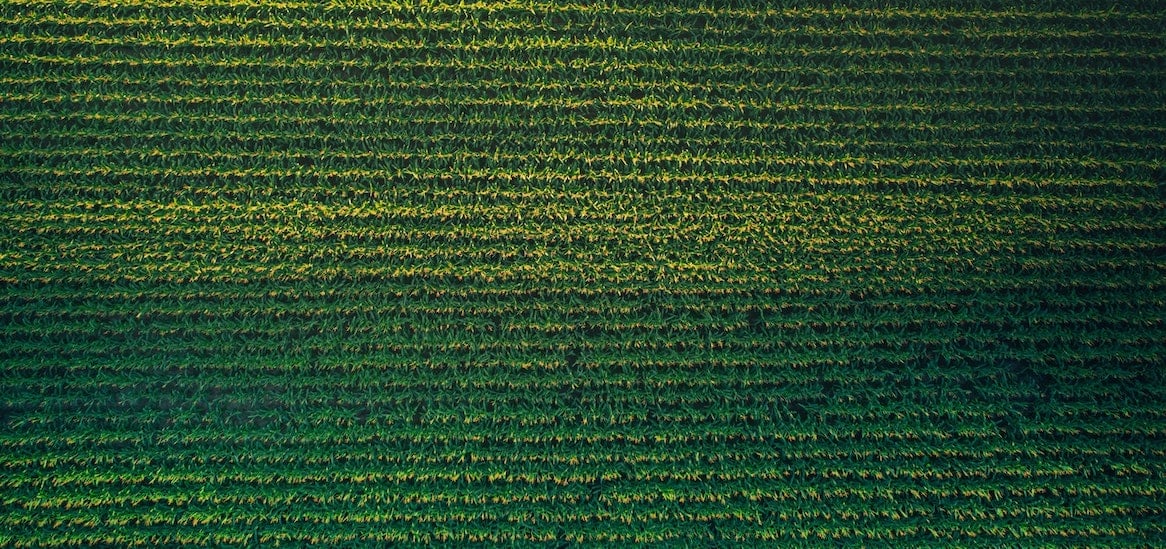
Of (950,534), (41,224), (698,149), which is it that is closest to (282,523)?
(41,224)

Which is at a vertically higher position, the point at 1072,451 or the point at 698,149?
the point at 698,149

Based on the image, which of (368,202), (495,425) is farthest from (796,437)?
(368,202)

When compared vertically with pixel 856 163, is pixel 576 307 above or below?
below

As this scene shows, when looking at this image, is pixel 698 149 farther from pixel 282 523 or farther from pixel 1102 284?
pixel 282 523

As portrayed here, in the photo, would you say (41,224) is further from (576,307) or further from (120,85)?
(576,307)

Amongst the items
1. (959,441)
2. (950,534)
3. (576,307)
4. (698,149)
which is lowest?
(950,534)

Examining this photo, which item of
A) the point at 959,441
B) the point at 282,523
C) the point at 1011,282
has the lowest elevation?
the point at 282,523
